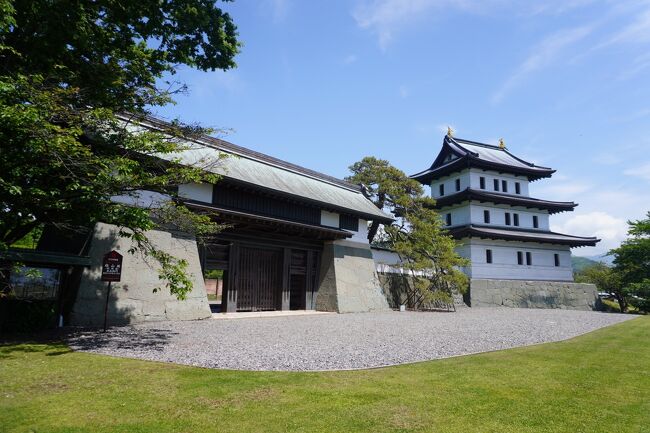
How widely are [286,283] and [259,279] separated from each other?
152cm

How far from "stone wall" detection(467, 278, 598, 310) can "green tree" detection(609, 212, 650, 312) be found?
2.83m

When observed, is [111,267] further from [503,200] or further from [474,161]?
[503,200]

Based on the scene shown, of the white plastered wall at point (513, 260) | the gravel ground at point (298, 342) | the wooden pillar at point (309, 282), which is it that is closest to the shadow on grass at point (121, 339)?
the gravel ground at point (298, 342)

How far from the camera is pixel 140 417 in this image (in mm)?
4605

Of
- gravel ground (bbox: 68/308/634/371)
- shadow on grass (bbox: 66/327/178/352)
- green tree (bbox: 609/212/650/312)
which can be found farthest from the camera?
green tree (bbox: 609/212/650/312)

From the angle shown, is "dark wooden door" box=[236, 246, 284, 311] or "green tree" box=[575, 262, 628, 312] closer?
"dark wooden door" box=[236, 246, 284, 311]

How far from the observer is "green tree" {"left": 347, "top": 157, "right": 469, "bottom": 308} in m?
23.9

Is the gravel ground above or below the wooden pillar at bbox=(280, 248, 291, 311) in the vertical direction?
below

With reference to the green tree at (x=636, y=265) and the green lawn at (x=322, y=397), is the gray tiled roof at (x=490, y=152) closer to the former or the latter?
the green tree at (x=636, y=265)

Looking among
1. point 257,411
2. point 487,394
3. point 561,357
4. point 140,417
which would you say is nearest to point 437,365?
point 487,394

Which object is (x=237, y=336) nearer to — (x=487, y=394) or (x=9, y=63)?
(x=487, y=394)

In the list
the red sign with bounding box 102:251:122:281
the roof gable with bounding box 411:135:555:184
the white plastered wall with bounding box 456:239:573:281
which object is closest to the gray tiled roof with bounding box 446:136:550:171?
the roof gable with bounding box 411:135:555:184

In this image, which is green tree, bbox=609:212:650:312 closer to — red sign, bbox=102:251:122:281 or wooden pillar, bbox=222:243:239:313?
wooden pillar, bbox=222:243:239:313

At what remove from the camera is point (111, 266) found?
1070 cm
